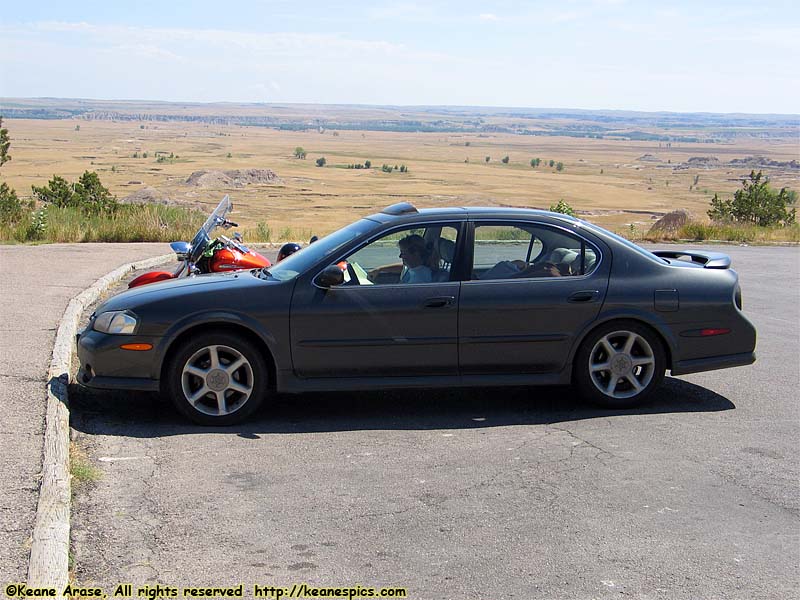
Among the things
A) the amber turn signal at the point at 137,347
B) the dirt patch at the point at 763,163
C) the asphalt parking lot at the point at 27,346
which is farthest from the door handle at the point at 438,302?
the dirt patch at the point at 763,163

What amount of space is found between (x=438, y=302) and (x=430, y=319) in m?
0.13

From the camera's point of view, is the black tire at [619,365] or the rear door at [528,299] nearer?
the rear door at [528,299]

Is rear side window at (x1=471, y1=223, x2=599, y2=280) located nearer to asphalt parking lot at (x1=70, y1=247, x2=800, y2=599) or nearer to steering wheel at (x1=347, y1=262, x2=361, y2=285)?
steering wheel at (x1=347, y1=262, x2=361, y2=285)

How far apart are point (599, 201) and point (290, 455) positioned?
67.8 m

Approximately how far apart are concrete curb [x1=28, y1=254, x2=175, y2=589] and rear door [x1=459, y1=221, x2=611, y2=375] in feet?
9.00

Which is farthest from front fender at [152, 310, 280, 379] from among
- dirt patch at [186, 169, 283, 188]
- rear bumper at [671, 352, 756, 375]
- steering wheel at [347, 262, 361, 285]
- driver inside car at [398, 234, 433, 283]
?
dirt patch at [186, 169, 283, 188]

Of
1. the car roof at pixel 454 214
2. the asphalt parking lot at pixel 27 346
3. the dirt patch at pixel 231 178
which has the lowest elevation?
the dirt patch at pixel 231 178

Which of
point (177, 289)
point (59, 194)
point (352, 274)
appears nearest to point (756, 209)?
point (59, 194)

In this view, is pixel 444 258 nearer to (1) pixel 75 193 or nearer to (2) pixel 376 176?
(1) pixel 75 193

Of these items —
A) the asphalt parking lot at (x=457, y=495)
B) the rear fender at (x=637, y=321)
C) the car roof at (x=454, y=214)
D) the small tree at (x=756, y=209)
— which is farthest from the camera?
the small tree at (x=756, y=209)

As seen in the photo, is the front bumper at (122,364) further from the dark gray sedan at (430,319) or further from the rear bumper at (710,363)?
the rear bumper at (710,363)

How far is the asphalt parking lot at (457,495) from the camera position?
181 inches

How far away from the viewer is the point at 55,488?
524 cm

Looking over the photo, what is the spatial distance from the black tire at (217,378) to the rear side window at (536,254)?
1.81m
